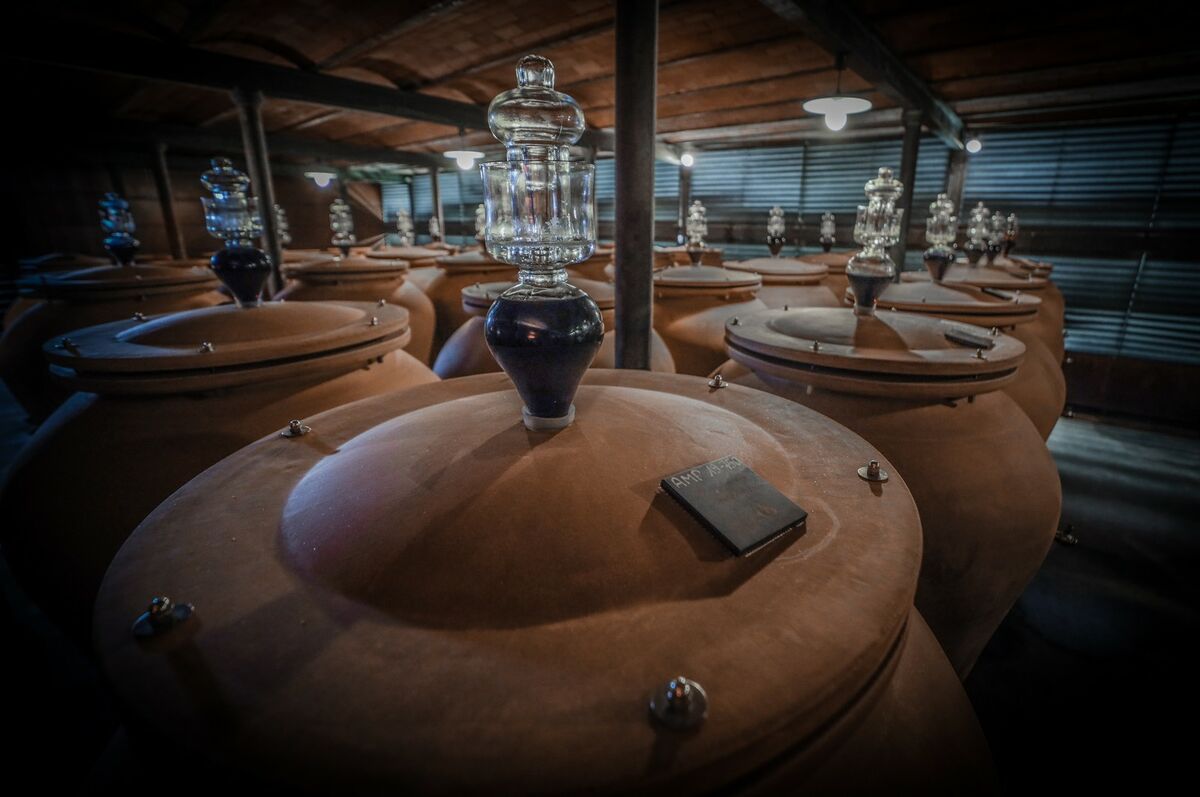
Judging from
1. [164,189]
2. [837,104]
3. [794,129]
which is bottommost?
[164,189]

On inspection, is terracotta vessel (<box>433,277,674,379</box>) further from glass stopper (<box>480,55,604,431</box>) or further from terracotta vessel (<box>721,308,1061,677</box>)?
glass stopper (<box>480,55,604,431</box>)

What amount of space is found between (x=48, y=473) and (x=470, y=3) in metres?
6.09

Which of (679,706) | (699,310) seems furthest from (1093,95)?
(679,706)

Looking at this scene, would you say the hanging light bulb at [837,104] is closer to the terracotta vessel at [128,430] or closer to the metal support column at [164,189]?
the terracotta vessel at [128,430]

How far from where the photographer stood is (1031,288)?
575 centimetres

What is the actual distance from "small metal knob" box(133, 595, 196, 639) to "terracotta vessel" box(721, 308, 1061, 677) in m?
2.19

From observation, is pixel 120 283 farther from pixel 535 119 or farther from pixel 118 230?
pixel 535 119

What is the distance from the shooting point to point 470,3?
233 inches

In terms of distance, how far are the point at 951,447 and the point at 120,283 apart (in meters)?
6.52

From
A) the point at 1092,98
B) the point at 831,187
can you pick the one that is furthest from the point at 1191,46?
the point at 831,187

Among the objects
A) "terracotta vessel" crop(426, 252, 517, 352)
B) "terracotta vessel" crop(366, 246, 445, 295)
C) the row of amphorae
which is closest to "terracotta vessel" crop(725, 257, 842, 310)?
"terracotta vessel" crop(426, 252, 517, 352)

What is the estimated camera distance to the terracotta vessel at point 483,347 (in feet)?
12.6

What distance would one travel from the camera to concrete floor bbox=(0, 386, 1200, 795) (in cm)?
255

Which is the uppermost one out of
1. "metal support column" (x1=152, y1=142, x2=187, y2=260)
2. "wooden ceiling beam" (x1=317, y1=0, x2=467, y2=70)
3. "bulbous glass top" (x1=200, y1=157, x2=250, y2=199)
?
"wooden ceiling beam" (x1=317, y1=0, x2=467, y2=70)
